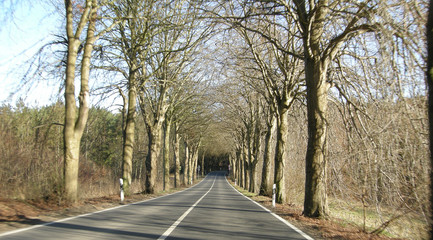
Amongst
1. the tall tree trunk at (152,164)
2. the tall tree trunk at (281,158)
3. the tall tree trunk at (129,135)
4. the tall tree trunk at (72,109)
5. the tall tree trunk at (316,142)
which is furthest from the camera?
the tall tree trunk at (152,164)

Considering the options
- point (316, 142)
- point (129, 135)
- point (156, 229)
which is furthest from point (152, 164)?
point (156, 229)

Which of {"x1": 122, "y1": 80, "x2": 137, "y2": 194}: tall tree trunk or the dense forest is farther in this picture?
{"x1": 122, "y1": 80, "x2": 137, "y2": 194}: tall tree trunk

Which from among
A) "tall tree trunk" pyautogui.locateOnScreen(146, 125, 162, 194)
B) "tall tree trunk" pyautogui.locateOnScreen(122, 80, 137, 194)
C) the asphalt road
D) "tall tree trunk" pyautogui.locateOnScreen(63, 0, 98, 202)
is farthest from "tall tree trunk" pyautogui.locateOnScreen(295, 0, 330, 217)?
"tall tree trunk" pyautogui.locateOnScreen(146, 125, 162, 194)

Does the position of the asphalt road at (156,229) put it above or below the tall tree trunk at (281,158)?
below

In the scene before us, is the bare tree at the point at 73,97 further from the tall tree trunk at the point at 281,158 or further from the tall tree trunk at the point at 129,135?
the tall tree trunk at the point at 281,158

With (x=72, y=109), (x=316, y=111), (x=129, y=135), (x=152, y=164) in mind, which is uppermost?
(x=72, y=109)

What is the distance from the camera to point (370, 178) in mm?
7801

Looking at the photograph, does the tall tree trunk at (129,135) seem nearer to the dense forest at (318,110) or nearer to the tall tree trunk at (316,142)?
the dense forest at (318,110)

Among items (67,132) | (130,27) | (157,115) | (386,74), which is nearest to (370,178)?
(386,74)

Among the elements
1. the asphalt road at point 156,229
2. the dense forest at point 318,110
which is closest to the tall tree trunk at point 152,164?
the dense forest at point 318,110

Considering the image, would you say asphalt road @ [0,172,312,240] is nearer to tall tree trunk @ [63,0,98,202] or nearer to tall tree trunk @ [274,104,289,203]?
tall tree trunk @ [63,0,98,202]

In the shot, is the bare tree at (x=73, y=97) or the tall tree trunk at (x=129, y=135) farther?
the tall tree trunk at (x=129, y=135)

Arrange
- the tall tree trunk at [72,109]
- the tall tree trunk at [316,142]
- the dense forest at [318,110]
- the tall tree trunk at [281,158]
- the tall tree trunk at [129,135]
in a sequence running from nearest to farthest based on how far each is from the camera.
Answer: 1. the dense forest at [318,110]
2. the tall tree trunk at [316,142]
3. the tall tree trunk at [72,109]
4. the tall tree trunk at [281,158]
5. the tall tree trunk at [129,135]

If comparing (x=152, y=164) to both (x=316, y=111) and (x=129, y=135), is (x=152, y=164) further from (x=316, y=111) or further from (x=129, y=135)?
(x=316, y=111)
